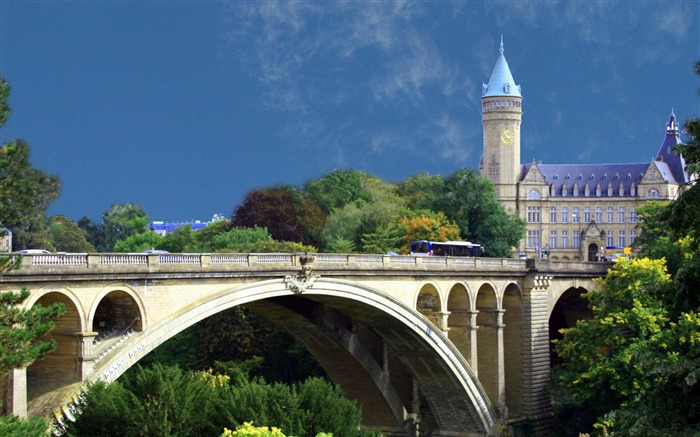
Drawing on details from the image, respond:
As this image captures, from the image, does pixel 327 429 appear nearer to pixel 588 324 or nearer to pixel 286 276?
pixel 286 276

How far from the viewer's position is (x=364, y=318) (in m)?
57.3

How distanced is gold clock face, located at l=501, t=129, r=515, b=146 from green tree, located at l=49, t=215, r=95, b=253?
1611 inches

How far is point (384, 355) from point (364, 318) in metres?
6.92

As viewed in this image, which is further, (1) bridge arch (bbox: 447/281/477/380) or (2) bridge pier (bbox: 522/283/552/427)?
(2) bridge pier (bbox: 522/283/552/427)

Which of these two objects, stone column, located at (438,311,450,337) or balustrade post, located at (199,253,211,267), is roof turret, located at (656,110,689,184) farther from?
balustrade post, located at (199,253,211,267)

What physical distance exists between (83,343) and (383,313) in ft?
64.9

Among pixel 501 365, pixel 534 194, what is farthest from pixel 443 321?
pixel 534 194

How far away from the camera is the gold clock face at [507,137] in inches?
5148

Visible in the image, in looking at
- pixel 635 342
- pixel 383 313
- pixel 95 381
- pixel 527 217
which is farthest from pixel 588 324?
pixel 527 217

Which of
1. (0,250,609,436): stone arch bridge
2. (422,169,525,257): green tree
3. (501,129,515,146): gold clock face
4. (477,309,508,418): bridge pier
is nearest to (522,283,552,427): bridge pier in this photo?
(0,250,609,436): stone arch bridge

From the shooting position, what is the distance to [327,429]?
4381 centimetres

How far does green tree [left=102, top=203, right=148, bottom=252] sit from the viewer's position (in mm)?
139375

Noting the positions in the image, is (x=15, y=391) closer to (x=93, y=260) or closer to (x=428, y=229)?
(x=93, y=260)

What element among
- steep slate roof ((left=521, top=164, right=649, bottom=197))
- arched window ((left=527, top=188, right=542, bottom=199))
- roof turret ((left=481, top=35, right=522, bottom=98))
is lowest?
arched window ((left=527, top=188, right=542, bottom=199))
